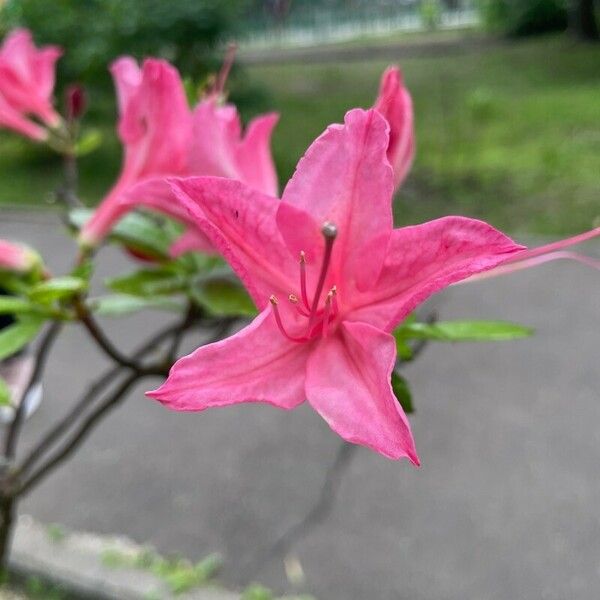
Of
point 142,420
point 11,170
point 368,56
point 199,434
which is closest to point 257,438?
point 199,434

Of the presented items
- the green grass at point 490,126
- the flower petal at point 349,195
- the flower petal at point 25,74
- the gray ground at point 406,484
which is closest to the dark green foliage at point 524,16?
the green grass at point 490,126

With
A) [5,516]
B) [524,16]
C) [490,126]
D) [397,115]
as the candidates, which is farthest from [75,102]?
[524,16]

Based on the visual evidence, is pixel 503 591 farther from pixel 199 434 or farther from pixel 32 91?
pixel 32 91

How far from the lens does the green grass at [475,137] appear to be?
13.3 ft

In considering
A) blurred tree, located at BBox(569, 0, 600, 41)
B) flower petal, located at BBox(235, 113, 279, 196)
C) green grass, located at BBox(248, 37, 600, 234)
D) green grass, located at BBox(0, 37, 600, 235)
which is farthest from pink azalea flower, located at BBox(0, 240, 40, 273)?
blurred tree, located at BBox(569, 0, 600, 41)

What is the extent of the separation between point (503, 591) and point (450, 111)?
4.60 metres

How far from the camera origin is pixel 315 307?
422 millimetres

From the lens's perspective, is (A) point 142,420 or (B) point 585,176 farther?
(B) point 585,176

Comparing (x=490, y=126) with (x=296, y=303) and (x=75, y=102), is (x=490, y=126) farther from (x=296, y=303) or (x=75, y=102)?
(x=296, y=303)

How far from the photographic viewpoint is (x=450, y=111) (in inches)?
227

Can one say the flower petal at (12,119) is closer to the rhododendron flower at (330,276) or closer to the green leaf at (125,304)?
the green leaf at (125,304)

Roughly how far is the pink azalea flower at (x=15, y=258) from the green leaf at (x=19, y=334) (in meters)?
0.04

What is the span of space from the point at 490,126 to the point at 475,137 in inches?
7.7

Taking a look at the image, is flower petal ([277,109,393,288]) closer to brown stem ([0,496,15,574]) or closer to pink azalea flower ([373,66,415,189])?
pink azalea flower ([373,66,415,189])
